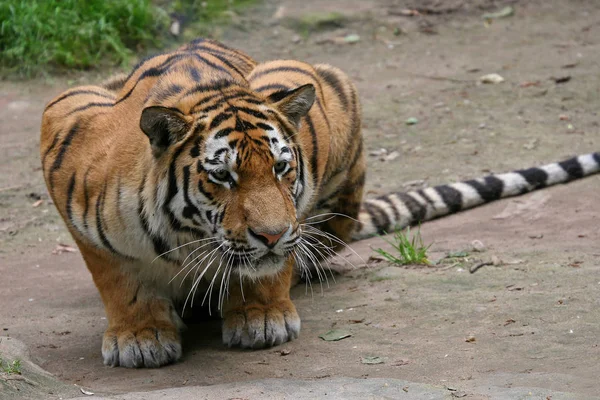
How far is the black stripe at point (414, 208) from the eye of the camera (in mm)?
5363

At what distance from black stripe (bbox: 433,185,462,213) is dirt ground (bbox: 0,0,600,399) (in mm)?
77

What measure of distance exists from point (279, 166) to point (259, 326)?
81 centimetres

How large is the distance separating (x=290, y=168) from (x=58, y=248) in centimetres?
254

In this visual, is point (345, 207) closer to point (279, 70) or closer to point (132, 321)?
point (279, 70)

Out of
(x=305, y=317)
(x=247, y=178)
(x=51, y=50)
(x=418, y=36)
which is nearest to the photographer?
(x=247, y=178)

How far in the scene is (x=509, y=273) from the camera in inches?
168

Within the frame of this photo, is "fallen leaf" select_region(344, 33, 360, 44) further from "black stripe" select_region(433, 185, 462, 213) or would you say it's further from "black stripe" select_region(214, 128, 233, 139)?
"black stripe" select_region(214, 128, 233, 139)

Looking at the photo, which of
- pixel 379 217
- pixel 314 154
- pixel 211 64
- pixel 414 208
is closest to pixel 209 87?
pixel 211 64

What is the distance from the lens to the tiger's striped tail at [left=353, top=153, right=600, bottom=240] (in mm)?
5320

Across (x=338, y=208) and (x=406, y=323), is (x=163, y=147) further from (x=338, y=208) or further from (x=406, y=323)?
(x=338, y=208)

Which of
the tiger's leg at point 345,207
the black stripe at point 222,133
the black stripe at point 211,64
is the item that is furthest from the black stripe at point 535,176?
the black stripe at point 222,133

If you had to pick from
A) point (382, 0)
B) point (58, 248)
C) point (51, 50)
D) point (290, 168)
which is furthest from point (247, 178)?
point (382, 0)

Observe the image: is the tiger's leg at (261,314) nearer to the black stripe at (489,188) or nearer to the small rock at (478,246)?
the small rock at (478,246)

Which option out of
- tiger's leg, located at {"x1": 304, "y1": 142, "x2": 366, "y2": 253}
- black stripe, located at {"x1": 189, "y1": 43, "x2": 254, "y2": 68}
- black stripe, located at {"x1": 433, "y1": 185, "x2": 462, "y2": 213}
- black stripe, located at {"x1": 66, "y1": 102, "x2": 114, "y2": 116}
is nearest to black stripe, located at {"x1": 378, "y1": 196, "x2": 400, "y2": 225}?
black stripe, located at {"x1": 433, "y1": 185, "x2": 462, "y2": 213}
